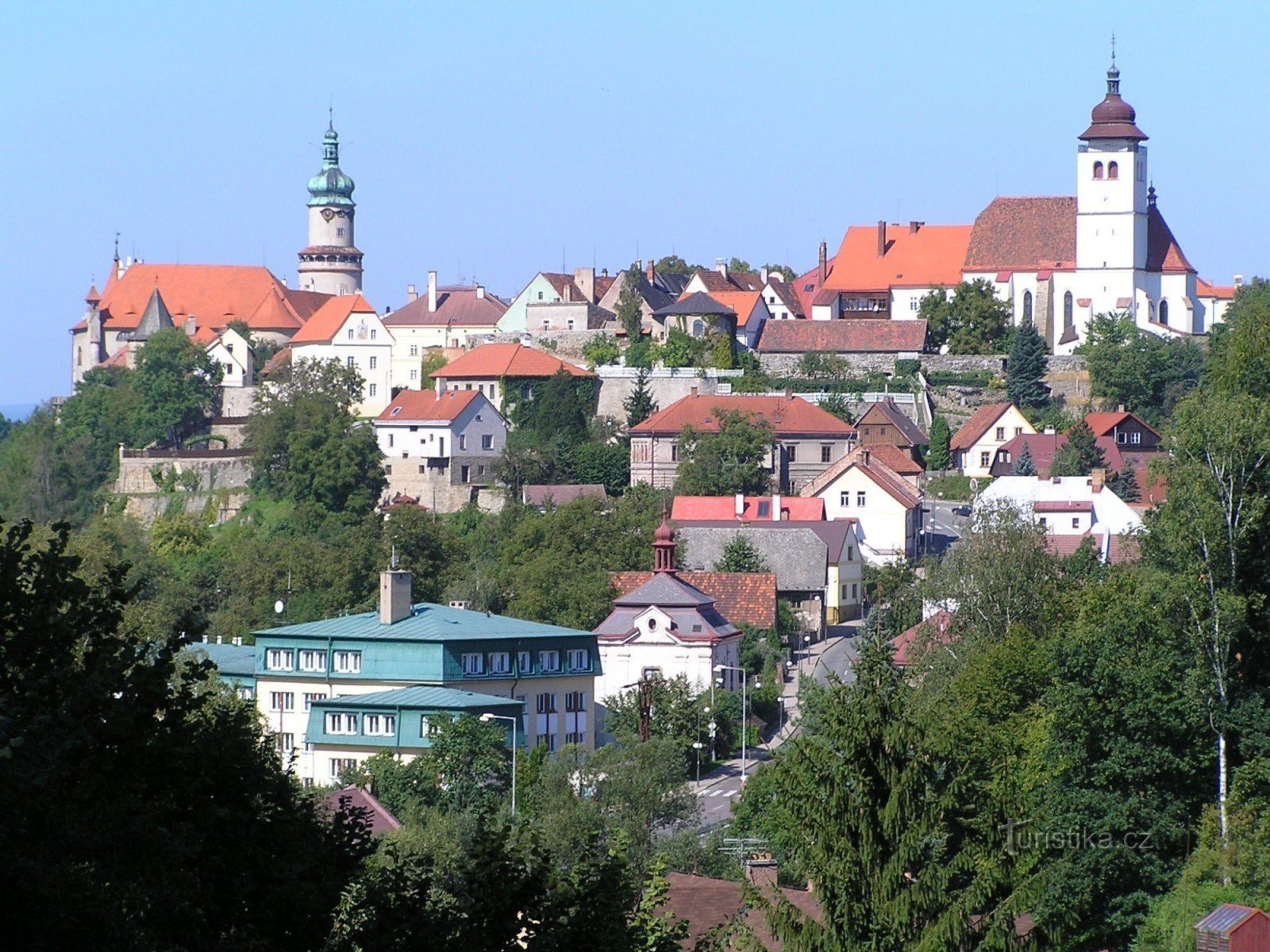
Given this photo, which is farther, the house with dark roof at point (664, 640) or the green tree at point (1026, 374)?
Answer: the green tree at point (1026, 374)

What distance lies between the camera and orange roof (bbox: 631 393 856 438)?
276ft

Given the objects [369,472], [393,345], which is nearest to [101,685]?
[369,472]

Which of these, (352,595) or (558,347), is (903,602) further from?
(558,347)

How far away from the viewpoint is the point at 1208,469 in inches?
1430

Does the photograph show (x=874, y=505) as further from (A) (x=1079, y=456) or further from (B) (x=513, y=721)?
(B) (x=513, y=721)

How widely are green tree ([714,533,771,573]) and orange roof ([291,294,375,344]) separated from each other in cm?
3221

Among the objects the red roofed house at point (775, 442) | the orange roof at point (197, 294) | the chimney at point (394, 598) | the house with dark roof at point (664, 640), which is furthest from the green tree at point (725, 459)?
the orange roof at point (197, 294)

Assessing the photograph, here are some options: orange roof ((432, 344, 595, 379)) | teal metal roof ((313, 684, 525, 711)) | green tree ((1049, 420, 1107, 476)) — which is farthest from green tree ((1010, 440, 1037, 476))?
teal metal roof ((313, 684, 525, 711))

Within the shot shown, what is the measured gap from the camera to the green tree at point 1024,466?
8100 cm

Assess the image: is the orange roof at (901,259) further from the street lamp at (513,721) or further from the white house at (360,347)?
the street lamp at (513,721)

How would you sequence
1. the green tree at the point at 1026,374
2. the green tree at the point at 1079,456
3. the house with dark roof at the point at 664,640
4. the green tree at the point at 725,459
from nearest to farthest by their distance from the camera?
the house with dark roof at the point at 664,640 → the green tree at the point at 1079,456 → the green tree at the point at 725,459 → the green tree at the point at 1026,374

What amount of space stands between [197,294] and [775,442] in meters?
45.8

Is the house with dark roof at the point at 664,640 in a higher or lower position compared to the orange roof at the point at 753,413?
lower

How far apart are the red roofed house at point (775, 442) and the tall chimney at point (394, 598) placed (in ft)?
85.8
